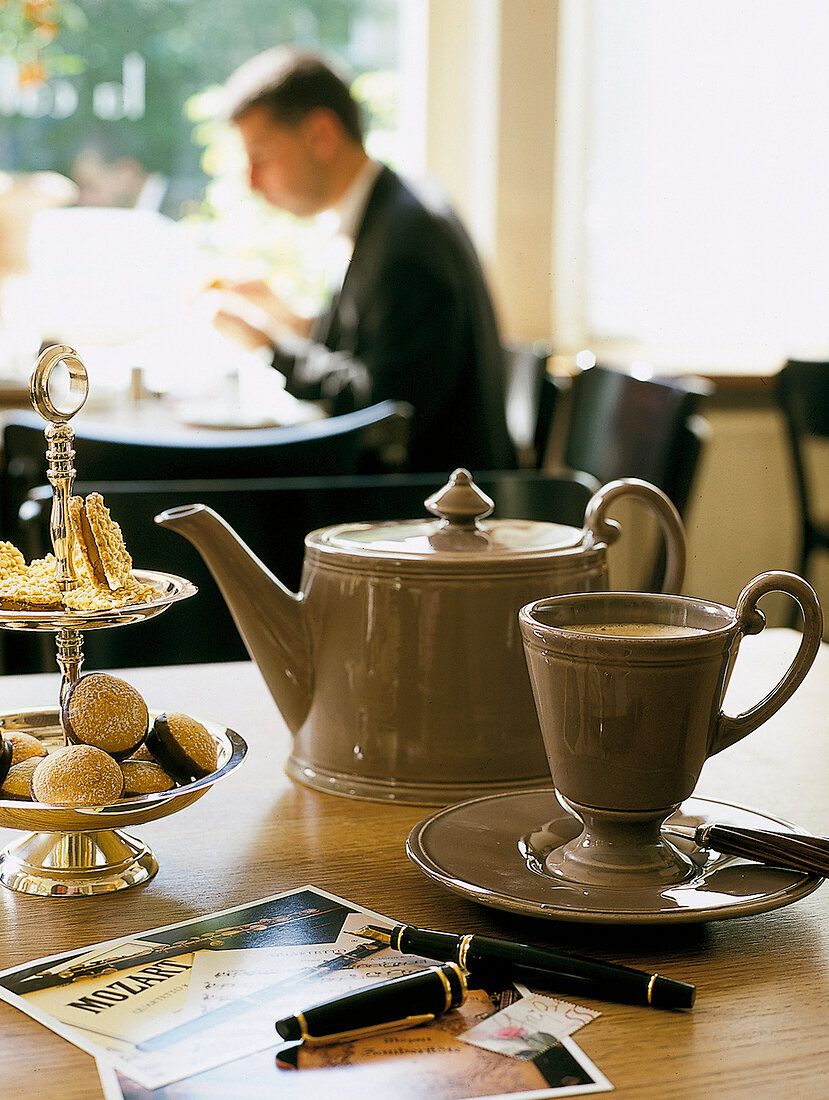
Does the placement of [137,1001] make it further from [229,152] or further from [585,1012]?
[229,152]

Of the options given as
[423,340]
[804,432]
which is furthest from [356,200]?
[804,432]

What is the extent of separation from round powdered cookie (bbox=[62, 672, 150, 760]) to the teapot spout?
5.3 inches

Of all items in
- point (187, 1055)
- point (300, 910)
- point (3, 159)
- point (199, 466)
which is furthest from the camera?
point (3, 159)

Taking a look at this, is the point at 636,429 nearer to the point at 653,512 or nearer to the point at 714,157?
the point at 714,157

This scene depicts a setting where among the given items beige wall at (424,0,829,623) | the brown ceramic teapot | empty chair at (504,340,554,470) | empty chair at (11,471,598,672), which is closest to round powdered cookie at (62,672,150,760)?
the brown ceramic teapot

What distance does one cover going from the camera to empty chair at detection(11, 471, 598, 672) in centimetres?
116

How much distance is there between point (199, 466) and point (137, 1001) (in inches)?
36.5

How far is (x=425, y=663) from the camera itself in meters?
0.66

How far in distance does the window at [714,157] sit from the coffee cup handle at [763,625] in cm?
79

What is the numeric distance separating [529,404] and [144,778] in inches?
74.5

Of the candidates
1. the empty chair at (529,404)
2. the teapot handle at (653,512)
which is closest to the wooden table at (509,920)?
the teapot handle at (653,512)

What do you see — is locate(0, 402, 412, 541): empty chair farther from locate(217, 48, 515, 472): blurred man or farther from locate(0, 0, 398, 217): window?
locate(0, 0, 398, 217): window

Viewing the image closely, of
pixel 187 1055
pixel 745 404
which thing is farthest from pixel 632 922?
pixel 745 404

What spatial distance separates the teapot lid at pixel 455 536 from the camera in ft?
2.24
